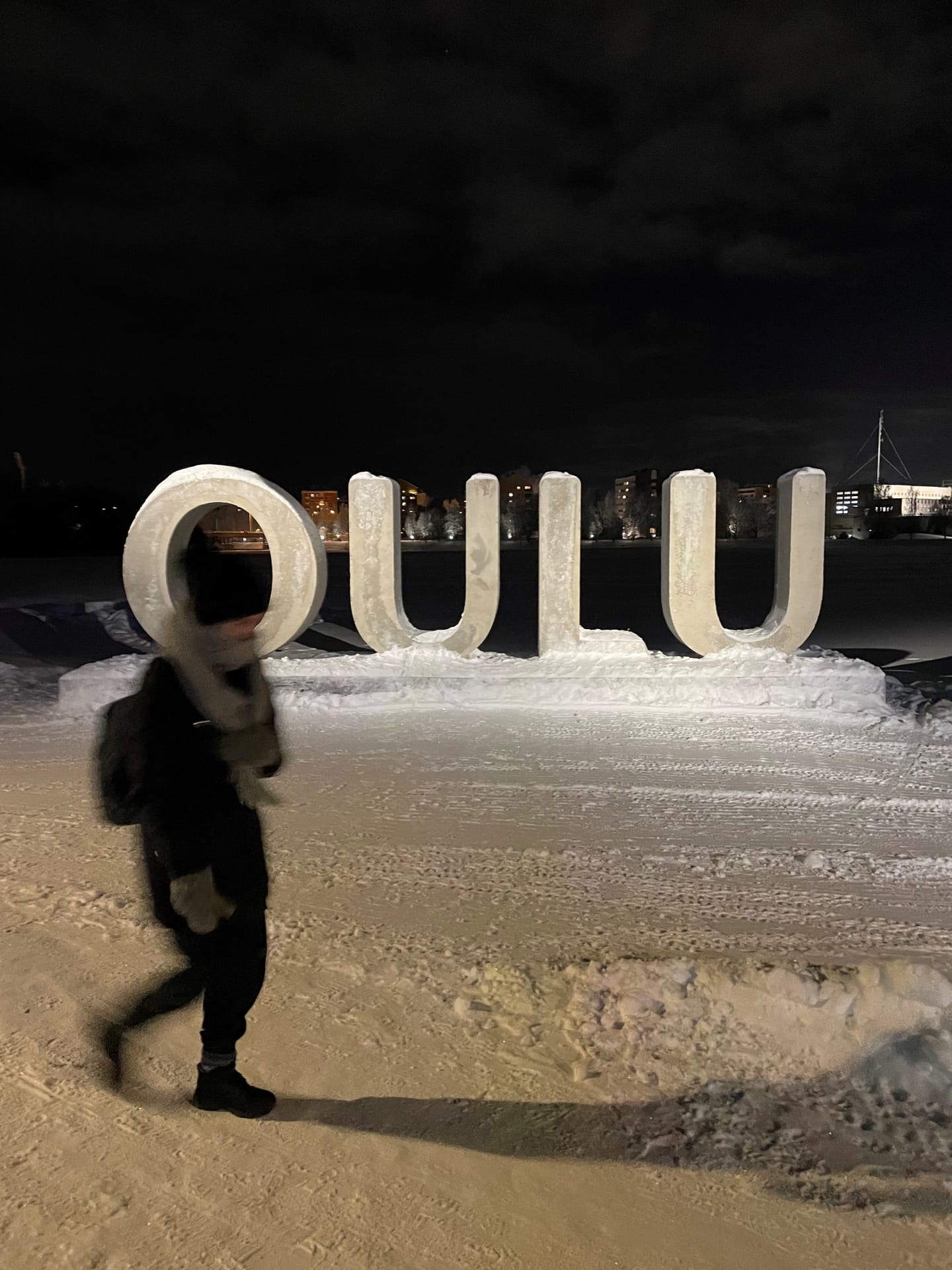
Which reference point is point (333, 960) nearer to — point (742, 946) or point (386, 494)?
point (742, 946)

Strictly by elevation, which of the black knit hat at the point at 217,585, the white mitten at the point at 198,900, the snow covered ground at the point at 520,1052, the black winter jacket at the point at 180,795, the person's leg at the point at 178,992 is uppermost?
the black knit hat at the point at 217,585

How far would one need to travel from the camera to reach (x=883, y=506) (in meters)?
94.1


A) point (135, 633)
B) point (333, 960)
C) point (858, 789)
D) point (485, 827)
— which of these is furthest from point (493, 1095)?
point (135, 633)

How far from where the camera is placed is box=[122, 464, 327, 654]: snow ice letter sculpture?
9445mm

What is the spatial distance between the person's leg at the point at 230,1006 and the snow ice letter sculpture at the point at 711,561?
320 inches

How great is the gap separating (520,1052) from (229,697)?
1669mm

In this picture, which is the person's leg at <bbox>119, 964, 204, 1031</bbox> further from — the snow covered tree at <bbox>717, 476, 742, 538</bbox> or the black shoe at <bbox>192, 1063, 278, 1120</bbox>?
the snow covered tree at <bbox>717, 476, 742, 538</bbox>

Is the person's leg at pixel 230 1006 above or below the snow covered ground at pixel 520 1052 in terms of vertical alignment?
above

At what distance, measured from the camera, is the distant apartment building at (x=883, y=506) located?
80562 millimetres

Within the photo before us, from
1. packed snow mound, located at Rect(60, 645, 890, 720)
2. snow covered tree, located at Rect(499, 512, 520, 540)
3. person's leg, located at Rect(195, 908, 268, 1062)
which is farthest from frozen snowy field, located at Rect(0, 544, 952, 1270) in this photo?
snow covered tree, located at Rect(499, 512, 520, 540)

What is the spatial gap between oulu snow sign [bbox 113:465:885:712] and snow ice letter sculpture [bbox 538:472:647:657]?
0.02 meters

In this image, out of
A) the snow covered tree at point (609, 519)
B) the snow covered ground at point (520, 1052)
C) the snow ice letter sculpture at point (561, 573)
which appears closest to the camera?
the snow covered ground at point (520, 1052)

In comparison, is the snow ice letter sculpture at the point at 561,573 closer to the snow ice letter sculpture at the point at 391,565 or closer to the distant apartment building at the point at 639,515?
→ the snow ice letter sculpture at the point at 391,565

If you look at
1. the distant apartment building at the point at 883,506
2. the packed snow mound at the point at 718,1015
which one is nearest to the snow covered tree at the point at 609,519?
the distant apartment building at the point at 883,506
